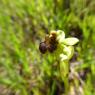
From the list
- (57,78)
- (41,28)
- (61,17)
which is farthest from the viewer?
(41,28)

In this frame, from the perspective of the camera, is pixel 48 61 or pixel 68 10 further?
pixel 68 10

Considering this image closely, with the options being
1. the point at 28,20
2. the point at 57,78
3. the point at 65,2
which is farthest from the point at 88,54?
the point at 28,20

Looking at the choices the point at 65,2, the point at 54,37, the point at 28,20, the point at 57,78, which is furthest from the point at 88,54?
the point at 54,37

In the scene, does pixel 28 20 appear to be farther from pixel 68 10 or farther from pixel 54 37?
pixel 54 37

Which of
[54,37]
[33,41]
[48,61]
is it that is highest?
[33,41]

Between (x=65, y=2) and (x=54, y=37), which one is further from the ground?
(x=65, y=2)

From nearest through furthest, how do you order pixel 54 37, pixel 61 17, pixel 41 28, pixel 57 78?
1. pixel 54 37
2. pixel 57 78
3. pixel 61 17
4. pixel 41 28

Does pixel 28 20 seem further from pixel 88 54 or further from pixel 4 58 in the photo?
pixel 88 54
